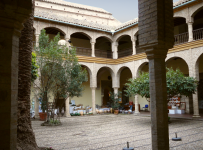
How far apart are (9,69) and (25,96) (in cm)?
288

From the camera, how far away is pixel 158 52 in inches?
175

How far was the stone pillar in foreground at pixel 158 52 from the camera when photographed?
4323 mm

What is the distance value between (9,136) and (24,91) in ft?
9.53

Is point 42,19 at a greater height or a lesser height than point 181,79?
greater

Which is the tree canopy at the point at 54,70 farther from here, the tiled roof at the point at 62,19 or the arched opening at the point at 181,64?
the arched opening at the point at 181,64

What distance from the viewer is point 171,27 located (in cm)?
462

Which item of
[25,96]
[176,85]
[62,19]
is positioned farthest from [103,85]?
[25,96]

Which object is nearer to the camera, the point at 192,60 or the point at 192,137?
the point at 192,137

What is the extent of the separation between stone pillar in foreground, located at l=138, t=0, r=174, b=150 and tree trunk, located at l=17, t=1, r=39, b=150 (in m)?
2.93

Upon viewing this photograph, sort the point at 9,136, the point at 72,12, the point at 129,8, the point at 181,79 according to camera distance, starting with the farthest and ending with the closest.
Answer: the point at 129,8, the point at 72,12, the point at 181,79, the point at 9,136

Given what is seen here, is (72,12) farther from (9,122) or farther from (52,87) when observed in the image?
(9,122)

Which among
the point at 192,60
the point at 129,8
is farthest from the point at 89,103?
the point at 129,8

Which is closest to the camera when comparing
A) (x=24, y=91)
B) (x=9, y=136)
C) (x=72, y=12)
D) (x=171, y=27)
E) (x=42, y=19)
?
(x=9, y=136)

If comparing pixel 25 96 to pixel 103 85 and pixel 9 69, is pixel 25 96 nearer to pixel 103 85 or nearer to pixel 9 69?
pixel 9 69
